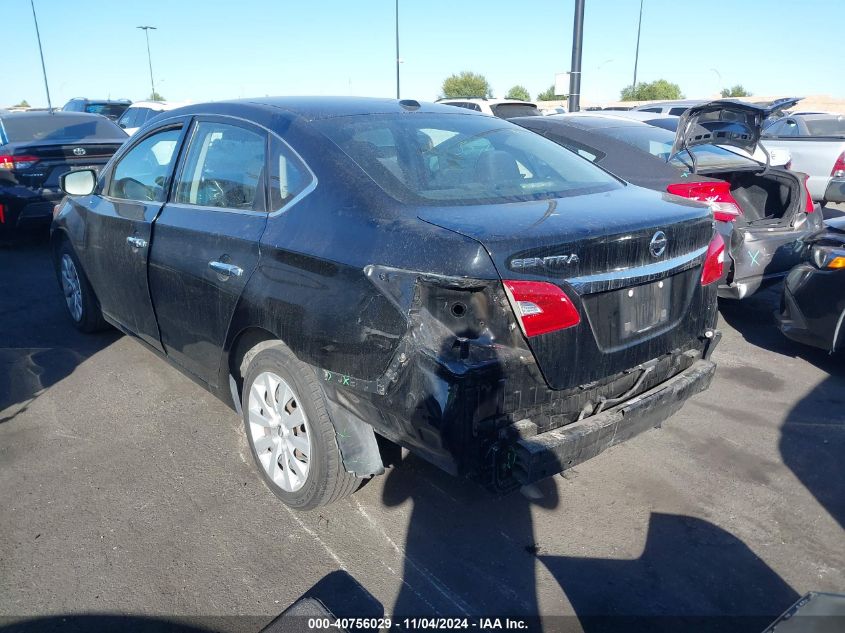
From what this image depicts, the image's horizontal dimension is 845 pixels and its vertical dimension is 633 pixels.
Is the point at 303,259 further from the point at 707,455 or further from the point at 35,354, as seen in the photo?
the point at 35,354

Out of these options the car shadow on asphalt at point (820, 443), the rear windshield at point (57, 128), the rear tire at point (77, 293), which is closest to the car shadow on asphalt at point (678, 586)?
the car shadow on asphalt at point (820, 443)

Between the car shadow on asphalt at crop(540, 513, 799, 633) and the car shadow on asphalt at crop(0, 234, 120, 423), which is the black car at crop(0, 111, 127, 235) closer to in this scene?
the car shadow on asphalt at crop(0, 234, 120, 423)

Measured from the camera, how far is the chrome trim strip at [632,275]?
2.47m

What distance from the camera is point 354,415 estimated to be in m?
2.76

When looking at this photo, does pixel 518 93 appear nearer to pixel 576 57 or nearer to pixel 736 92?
pixel 736 92

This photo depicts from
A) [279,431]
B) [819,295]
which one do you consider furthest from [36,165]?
[819,295]

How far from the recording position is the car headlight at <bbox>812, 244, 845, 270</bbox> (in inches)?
176

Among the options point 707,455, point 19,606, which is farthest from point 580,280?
point 19,606

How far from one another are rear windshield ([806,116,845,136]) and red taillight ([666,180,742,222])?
344 inches

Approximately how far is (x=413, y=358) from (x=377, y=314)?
22 centimetres

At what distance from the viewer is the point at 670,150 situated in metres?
6.02

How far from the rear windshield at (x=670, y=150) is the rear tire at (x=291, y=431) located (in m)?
3.91

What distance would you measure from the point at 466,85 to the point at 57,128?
160 feet

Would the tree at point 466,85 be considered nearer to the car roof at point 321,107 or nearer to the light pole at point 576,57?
the light pole at point 576,57
